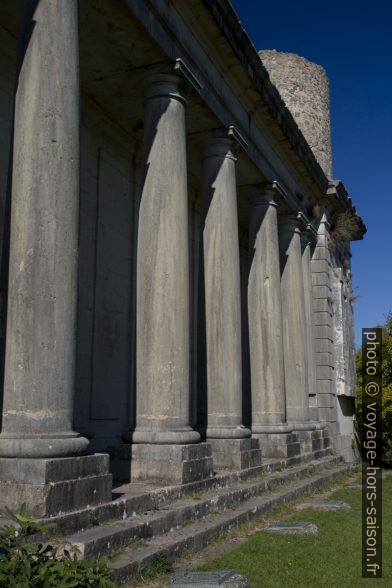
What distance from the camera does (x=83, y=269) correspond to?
1195 centimetres

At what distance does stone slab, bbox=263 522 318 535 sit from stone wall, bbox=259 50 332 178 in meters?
16.9

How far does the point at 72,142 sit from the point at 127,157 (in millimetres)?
6816

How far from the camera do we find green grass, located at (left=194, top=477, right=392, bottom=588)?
258 inches

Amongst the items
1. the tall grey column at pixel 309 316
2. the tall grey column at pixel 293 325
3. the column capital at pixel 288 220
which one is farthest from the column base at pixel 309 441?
the column capital at pixel 288 220

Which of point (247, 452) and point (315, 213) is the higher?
point (315, 213)

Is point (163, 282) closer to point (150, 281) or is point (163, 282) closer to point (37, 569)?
point (150, 281)

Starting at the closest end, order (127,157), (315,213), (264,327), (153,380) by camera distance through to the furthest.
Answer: (153,380), (127,157), (264,327), (315,213)

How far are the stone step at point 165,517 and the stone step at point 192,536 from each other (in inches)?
3.4

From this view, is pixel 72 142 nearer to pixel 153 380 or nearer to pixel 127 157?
pixel 153 380

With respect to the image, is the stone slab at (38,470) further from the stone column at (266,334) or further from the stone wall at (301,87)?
the stone wall at (301,87)

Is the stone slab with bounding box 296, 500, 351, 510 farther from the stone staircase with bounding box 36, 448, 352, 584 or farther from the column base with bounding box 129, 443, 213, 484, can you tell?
the column base with bounding box 129, 443, 213, 484

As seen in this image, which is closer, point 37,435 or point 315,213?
point 37,435

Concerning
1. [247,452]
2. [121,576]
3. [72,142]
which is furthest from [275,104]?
[121,576]

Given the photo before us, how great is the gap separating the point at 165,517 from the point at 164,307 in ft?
10.5
